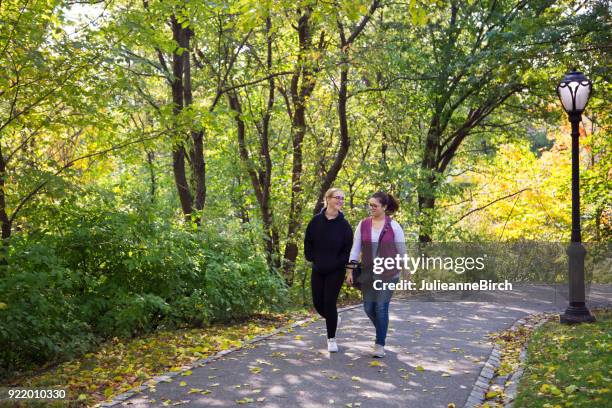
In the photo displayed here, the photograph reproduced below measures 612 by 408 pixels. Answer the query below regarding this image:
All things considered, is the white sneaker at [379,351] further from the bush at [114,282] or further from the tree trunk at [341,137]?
the tree trunk at [341,137]

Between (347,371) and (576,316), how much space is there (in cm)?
511

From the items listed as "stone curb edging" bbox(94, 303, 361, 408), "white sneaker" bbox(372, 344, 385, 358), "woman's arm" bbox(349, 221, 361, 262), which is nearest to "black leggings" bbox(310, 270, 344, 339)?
"woman's arm" bbox(349, 221, 361, 262)

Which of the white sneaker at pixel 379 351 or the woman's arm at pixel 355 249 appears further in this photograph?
the woman's arm at pixel 355 249

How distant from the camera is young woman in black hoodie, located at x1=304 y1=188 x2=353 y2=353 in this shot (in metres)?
8.21

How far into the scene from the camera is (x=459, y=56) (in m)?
17.8

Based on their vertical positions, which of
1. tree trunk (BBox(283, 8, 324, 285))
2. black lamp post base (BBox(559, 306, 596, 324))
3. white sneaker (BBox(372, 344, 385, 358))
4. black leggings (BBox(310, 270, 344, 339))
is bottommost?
white sneaker (BBox(372, 344, 385, 358))

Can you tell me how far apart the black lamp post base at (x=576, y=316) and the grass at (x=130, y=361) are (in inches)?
187

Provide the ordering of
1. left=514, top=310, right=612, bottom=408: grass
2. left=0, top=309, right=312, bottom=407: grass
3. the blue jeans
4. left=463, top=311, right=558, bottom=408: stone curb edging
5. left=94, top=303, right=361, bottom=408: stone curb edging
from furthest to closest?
the blue jeans < left=0, top=309, right=312, bottom=407: grass < left=463, top=311, right=558, bottom=408: stone curb edging < left=94, top=303, right=361, bottom=408: stone curb edging < left=514, top=310, right=612, bottom=408: grass

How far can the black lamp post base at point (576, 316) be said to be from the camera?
10.5 metres

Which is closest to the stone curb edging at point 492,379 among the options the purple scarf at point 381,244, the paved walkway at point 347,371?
the paved walkway at point 347,371

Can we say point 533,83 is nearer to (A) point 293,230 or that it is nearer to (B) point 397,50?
(B) point 397,50

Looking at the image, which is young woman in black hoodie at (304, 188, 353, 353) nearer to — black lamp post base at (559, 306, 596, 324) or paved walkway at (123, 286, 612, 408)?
paved walkway at (123, 286, 612, 408)

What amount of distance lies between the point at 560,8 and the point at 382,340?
479 inches

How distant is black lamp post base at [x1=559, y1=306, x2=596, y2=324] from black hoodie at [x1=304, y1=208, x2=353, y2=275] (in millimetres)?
4501
